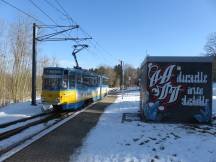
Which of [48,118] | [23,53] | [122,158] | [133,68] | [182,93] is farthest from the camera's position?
[133,68]

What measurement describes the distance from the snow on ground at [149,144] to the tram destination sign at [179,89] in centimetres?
129

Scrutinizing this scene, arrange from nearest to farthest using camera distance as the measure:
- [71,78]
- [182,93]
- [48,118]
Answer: [182,93] → [48,118] → [71,78]

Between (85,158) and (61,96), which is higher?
(61,96)

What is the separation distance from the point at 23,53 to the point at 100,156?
3587cm

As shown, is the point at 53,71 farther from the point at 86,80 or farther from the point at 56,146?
the point at 56,146

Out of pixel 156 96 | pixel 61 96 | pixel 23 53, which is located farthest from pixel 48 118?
pixel 23 53

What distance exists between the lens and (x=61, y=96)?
1936cm

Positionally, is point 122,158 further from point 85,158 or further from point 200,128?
point 200,128

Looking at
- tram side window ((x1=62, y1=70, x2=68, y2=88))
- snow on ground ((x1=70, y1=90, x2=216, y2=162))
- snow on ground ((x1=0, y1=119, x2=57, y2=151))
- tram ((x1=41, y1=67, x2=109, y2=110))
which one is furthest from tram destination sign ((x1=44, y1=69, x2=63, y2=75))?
snow on ground ((x1=70, y1=90, x2=216, y2=162))

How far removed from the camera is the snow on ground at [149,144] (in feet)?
27.2

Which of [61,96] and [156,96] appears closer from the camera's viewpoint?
[156,96]

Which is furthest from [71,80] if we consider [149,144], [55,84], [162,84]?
[149,144]

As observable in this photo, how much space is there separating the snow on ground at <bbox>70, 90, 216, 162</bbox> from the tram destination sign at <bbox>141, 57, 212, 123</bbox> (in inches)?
50.7

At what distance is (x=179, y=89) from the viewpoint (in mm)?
14633
